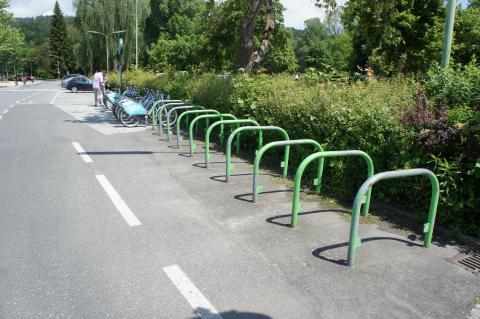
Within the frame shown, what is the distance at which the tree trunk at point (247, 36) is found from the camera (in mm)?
11938

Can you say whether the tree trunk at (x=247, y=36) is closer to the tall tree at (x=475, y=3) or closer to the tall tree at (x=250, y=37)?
the tall tree at (x=250, y=37)

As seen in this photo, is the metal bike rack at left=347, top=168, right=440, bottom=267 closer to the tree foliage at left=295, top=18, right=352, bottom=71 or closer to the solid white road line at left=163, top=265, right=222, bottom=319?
the solid white road line at left=163, top=265, right=222, bottom=319

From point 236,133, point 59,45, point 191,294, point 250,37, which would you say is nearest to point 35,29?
point 59,45

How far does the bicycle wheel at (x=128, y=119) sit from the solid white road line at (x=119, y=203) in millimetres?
6156

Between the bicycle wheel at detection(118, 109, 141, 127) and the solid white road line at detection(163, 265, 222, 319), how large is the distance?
9.65 metres

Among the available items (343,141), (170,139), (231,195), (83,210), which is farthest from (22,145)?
(343,141)

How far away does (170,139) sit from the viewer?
35.2ft

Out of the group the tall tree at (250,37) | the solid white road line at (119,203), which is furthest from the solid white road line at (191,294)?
the tall tree at (250,37)

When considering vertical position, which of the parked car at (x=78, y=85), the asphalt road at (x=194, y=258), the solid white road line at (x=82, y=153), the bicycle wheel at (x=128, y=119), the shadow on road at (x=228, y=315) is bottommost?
the shadow on road at (x=228, y=315)

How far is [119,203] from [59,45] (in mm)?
97014

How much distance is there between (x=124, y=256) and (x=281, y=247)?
163 centimetres

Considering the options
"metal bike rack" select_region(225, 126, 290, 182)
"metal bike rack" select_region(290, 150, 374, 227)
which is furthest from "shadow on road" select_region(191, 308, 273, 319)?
"metal bike rack" select_region(225, 126, 290, 182)

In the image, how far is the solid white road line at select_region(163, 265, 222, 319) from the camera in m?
3.21

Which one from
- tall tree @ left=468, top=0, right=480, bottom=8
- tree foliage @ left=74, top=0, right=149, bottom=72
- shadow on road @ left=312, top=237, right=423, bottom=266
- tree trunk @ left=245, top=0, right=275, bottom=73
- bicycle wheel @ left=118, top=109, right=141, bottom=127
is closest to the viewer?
shadow on road @ left=312, top=237, right=423, bottom=266
